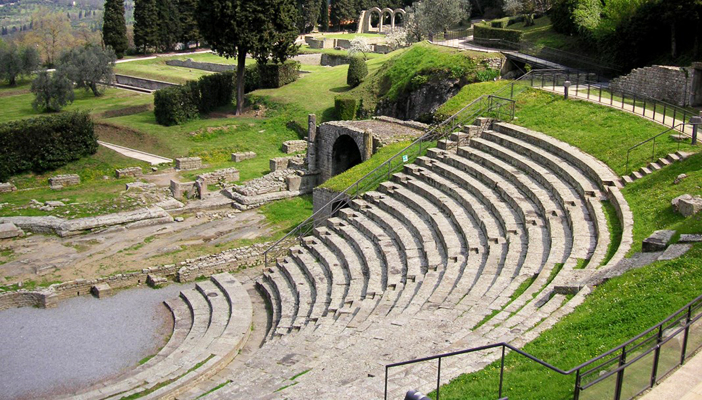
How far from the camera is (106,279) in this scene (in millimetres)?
26703

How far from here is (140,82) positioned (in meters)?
68.4

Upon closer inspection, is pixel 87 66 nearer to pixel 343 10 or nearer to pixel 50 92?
pixel 50 92

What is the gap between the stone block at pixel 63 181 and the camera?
3800cm

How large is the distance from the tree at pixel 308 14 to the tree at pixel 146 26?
19.8 m

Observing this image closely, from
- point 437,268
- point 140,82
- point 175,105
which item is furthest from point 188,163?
point 140,82

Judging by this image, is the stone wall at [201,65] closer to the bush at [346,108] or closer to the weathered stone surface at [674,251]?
the bush at [346,108]

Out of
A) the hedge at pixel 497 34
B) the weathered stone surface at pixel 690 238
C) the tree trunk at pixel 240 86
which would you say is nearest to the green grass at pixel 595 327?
the weathered stone surface at pixel 690 238

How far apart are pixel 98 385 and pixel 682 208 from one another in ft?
53.6

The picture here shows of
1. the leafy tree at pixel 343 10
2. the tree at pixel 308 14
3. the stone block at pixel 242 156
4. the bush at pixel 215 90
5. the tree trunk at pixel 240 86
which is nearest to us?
the stone block at pixel 242 156

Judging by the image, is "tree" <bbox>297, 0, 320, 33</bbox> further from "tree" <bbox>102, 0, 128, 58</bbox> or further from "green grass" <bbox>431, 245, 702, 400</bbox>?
"green grass" <bbox>431, 245, 702, 400</bbox>

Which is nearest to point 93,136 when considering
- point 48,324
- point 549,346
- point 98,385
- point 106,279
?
point 106,279

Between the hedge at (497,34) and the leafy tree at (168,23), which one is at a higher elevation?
the leafy tree at (168,23)

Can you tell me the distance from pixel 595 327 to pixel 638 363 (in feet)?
8.82

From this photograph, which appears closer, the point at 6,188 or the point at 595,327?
the point at 595,327
